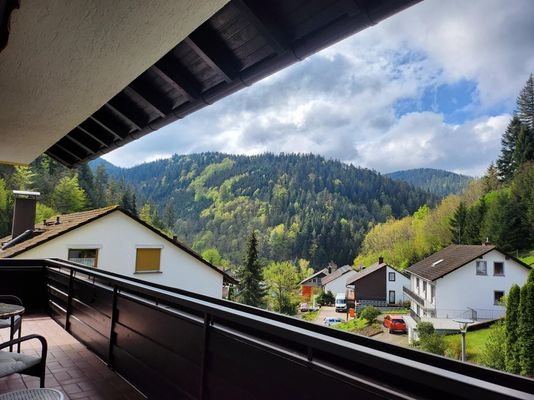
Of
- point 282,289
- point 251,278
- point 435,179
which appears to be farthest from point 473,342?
point 435,179

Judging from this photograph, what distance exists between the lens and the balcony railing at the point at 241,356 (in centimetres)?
94

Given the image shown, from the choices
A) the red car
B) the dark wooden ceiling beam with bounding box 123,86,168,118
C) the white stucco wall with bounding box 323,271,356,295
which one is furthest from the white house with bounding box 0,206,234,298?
the white stucco wall with bounding box 323,271,356,295

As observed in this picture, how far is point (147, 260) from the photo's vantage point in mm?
11594

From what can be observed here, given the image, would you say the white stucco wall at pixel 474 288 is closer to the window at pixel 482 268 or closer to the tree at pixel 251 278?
the window at pixel 482 268

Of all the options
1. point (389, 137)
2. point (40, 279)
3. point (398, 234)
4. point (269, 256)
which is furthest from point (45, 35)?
point (389, 137)

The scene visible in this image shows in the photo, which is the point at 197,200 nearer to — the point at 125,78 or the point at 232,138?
the point at 232,138

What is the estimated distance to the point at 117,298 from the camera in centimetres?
288

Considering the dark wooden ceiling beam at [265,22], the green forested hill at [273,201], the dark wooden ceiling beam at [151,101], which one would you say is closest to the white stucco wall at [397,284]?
the green forested hill at [273,201]

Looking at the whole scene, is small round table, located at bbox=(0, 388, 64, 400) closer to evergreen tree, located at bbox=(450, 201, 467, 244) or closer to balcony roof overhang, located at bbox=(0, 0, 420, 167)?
balcony roof overhang, located at bbox=(0, 0, 420, 167)

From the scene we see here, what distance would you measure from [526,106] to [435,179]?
7635 cm

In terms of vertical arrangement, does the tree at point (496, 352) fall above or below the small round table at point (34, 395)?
below

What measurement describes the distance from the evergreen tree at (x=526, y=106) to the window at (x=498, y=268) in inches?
1249

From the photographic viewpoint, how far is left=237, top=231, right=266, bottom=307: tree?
94.2ft

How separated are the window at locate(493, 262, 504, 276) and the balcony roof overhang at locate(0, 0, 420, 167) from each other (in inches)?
1029
